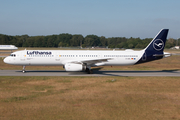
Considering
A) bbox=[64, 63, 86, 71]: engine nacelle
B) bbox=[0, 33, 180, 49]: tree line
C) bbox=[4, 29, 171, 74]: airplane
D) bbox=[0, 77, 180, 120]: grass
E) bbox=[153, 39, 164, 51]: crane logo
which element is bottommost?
bbox=[0, 77, 180, 120]: grass

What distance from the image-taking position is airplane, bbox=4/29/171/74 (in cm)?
2886

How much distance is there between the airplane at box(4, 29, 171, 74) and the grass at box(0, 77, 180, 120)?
923cm

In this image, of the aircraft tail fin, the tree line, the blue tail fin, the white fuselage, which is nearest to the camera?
the white fuselage

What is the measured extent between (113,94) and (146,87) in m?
4.91

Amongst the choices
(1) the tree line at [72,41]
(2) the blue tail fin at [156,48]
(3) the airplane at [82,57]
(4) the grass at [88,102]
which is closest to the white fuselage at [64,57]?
(3) the airplane at [82,57]

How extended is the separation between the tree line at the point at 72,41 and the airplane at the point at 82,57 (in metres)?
106

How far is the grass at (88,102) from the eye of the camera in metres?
11.8

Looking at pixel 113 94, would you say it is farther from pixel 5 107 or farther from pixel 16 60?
pixel 16 60

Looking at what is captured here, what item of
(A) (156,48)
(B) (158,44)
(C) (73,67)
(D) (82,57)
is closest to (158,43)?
(B) (158,44)

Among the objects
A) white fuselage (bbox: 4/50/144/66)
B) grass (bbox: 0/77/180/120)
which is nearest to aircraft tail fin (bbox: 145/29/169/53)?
white fuselage (bbox: 4/50/144/66)

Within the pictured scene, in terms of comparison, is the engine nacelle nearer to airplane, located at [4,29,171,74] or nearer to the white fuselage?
airplane, located at [4,29,171,74]

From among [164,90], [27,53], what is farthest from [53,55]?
[164,90]

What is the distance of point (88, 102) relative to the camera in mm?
14328

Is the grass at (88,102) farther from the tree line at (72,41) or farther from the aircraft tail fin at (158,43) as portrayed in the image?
the tree line at (72,41)
